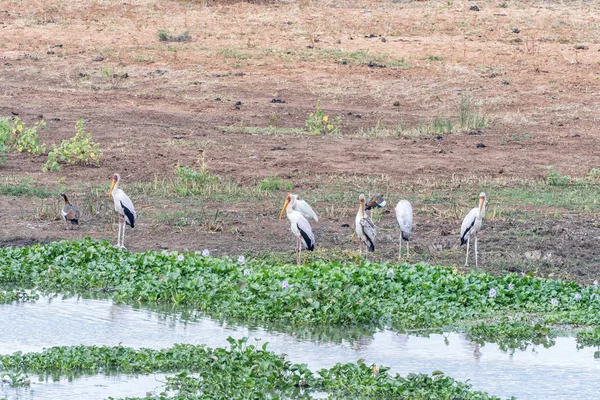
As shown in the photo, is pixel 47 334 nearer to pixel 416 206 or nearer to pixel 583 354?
pixel 583 354

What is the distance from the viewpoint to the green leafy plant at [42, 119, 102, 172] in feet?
53.1

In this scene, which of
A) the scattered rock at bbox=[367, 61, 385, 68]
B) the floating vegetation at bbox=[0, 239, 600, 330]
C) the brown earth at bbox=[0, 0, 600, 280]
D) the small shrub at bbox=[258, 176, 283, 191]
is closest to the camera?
the floating vegetation at bbox=[0, 239, 600, 330]

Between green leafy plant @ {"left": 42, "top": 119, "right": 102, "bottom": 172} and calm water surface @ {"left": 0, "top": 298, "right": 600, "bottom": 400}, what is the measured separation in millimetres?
7055

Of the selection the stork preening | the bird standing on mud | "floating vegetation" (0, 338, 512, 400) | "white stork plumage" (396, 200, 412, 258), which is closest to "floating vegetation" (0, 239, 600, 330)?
"white stork plumage" (396, 200, 412, 258)

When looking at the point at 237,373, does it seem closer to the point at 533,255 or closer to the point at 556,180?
the point at 533,255

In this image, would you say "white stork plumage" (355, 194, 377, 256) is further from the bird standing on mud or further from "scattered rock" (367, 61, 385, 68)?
"scattered rock" (367, 61, 385, 68)

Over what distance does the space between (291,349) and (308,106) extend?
A: 590 inches

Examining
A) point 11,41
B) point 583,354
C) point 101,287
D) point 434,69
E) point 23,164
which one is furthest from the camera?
point 11,41

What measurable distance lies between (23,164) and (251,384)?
1096 centimetres

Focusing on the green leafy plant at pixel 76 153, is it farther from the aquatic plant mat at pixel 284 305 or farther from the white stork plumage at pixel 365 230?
the white stork plumage at pixel 365 230

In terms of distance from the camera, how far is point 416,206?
14.2 meters

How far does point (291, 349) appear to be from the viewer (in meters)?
8.17

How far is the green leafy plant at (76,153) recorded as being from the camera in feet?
53.1

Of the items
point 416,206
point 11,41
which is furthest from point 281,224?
point 11,41
